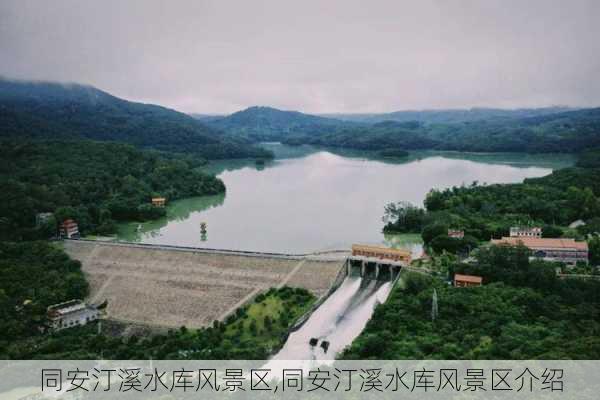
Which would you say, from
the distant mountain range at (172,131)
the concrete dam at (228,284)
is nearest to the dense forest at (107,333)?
the concrete dam at (228,284)

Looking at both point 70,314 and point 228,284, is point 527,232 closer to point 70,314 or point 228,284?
point 228,284

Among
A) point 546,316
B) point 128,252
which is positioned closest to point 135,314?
point 128,252

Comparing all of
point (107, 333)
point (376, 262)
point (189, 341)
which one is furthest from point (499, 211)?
point (107, 333)

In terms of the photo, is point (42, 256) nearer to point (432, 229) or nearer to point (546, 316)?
point (432, 229)

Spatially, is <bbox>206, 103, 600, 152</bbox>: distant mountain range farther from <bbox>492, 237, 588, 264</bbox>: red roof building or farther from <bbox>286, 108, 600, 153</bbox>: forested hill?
<bbox>492, 237, 588, 264</bbox>: red roof building

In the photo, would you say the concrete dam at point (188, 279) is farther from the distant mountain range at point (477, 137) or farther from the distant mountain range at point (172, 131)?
the distant mountain range at point (477, 137)

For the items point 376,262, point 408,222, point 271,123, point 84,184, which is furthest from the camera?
point 271,123

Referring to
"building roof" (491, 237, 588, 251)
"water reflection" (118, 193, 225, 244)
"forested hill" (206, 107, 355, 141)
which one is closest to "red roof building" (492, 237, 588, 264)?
"building roof" (491, 237, 588, 251)
